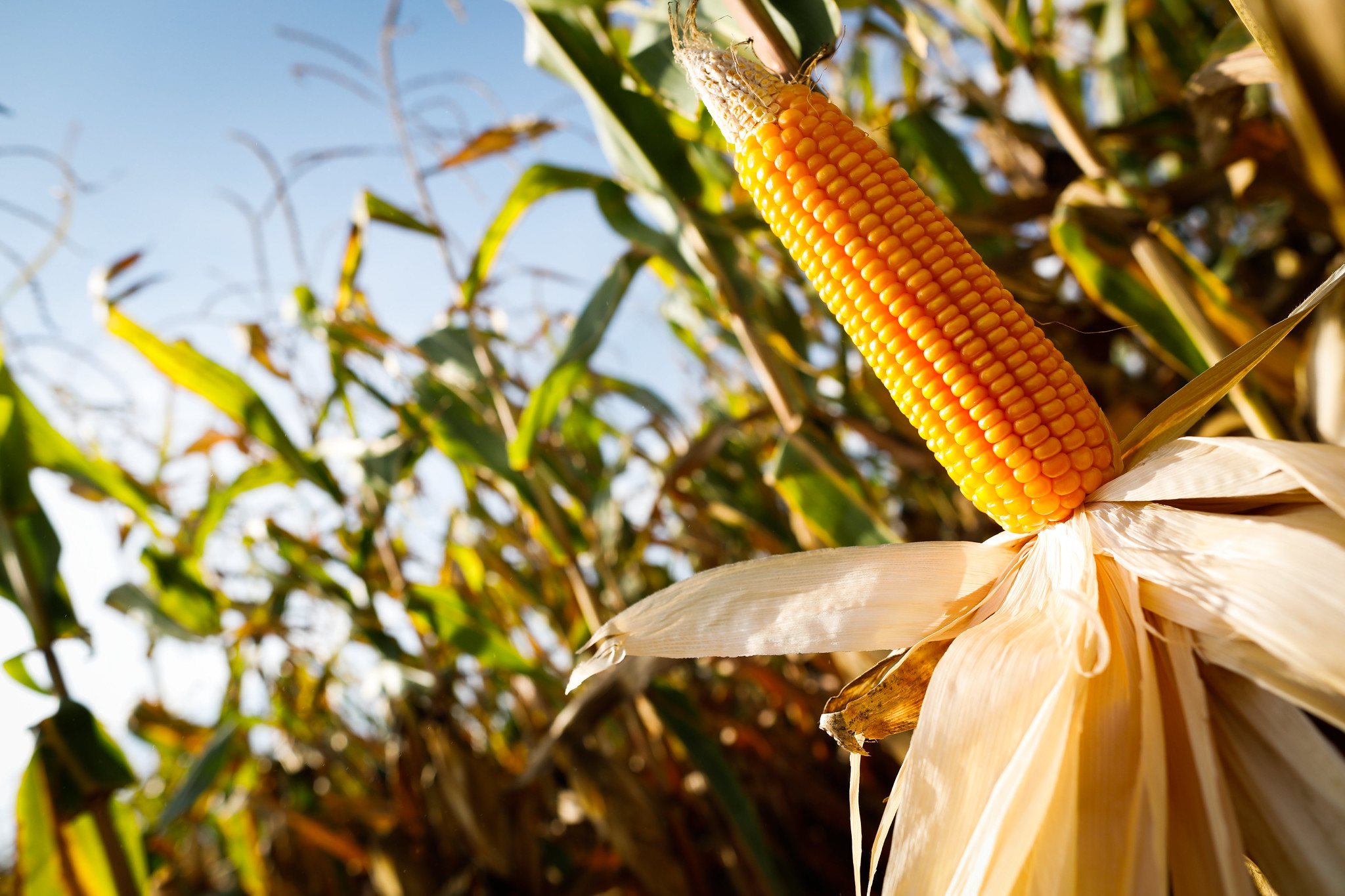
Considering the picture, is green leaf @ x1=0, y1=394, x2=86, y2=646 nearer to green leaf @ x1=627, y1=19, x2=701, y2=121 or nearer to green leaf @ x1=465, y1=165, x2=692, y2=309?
green leaf @ x1=465, y1=165, x2=692, y2=309

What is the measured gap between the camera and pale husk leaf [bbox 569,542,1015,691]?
1.96 feet

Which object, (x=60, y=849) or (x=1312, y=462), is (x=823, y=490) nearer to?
(x=1312, y=462)

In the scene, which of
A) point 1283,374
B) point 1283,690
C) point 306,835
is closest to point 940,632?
point 1283,690

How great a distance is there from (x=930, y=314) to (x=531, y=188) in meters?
0.94

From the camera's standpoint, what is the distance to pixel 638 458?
6.53 feet

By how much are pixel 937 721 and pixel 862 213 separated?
1.39 feet

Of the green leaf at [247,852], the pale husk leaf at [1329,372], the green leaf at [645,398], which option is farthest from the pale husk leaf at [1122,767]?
the green leaf at [247,852]

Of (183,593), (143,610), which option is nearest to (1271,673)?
(143,610)

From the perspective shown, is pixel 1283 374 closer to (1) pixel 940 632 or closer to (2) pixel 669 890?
(1) pixel 940 632

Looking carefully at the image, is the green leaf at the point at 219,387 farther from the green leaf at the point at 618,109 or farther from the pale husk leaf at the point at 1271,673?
the pale husk leaf at the point at 1271,673

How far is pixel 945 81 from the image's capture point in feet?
5.71

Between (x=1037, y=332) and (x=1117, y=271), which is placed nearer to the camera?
(x=1037, y=332)

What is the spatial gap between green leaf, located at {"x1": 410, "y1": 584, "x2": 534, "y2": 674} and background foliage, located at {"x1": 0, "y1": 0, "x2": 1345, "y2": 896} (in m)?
0.02

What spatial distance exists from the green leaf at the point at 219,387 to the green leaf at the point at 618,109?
97cm
